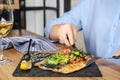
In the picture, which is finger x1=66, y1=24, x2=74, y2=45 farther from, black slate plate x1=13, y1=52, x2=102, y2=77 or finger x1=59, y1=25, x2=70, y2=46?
black slate plate x1=13, y1=52, x2=102, y2=77

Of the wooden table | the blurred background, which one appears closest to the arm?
the wooden table

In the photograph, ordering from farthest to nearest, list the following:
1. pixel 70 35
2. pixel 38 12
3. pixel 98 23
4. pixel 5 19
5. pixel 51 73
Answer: pixel 38 12
pixel 98 23
pixel 70 35
pixel 5 19
pixel 51 73

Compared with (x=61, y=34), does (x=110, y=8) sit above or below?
above

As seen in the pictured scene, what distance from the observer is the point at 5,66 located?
782mm

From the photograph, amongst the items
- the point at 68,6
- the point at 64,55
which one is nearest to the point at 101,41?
the point at 64,55

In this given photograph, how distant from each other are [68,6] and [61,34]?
1.96 meters

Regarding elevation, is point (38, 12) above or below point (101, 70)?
above

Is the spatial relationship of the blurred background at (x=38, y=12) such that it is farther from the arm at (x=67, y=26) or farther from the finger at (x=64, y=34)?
the finger at (x=64, y=34)

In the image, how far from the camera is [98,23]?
49.5 inches

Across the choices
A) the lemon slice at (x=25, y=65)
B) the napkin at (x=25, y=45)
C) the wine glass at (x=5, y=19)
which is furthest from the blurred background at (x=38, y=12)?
the lemon slice at (x=25, y=65)

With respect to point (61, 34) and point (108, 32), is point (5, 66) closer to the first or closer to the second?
point (61, 34)

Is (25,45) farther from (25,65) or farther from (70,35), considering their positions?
(25,65)

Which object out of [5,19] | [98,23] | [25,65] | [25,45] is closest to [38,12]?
[98,23]

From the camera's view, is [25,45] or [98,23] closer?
Answer: [25,45]
